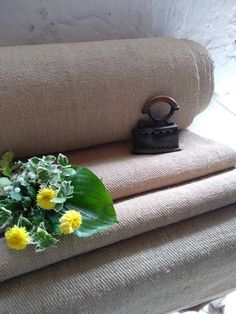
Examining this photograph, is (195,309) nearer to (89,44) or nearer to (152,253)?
(152,253)

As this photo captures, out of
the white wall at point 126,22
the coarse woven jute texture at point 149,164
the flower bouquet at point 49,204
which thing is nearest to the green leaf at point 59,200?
the flower bouquet at point 49,204

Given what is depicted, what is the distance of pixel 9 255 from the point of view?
47 cm

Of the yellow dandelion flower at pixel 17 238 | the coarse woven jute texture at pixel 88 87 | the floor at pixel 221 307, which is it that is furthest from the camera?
the floor at pixel 221 307

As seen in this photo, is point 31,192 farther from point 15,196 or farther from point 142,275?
point 142,275

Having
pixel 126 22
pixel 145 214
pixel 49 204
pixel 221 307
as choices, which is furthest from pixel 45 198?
pixel 221 307

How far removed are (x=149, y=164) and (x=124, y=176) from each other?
5 cm

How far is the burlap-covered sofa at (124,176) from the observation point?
49 cm

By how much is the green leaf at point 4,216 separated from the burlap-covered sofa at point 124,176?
25mm

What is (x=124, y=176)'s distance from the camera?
0.61 metres

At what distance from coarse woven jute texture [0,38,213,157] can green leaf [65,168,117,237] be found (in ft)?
0.38

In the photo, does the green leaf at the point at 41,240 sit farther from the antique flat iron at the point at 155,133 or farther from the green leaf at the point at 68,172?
the antique flat iron at the point at 155,133

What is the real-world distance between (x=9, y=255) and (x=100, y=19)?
475mm

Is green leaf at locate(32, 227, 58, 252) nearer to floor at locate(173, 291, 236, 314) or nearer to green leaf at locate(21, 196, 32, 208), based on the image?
green leaf at locate(21, 196, 32, 208)

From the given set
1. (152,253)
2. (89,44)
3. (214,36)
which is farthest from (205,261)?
(214,36)
